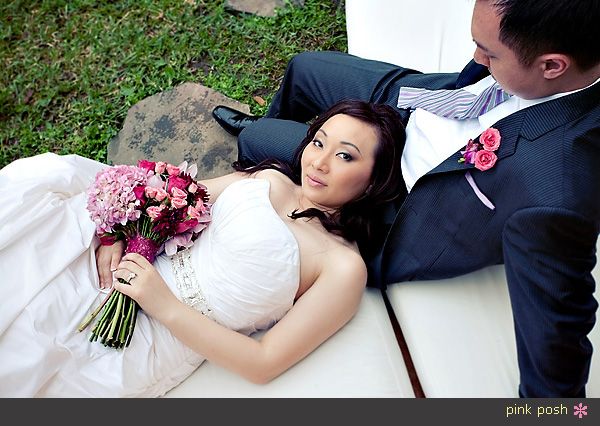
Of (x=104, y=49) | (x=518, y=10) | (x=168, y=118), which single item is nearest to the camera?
(x=518, y=10)

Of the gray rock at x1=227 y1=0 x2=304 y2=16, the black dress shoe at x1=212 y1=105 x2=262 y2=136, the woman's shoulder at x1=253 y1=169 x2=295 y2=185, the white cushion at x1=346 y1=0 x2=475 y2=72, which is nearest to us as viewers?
the woman's shoulder at x1=253 y1=169 x2=295 y2=185

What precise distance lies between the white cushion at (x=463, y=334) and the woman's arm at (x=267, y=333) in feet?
1.11

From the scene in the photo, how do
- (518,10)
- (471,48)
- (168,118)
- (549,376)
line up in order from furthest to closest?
(168,118)
(471,48)
(549,376)
(518,10)

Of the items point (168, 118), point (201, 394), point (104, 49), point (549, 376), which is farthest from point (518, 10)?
point (104, 49)

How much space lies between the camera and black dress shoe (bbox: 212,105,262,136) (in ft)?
11.5

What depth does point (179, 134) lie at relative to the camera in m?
3.62

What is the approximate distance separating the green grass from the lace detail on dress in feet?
4.87

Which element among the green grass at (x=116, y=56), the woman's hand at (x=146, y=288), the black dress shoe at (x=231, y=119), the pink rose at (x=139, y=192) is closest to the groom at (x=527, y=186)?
the woman's hand at (x=146, y=288)

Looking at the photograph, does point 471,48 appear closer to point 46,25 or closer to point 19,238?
point 19,238

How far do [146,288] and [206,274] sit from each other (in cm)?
25

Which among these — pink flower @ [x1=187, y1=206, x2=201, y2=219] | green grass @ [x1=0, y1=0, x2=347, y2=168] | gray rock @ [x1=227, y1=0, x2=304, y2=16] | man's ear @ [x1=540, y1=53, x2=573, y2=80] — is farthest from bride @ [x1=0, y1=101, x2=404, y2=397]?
gray rock @ [x1=227, y1=0, x2=304, y2=16]

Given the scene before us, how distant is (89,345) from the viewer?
87.6 inches

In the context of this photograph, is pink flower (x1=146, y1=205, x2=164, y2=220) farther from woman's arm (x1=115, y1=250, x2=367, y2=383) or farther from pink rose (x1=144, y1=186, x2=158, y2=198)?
woman's arm (x1=115, y1=250, x2=367, y2=383)

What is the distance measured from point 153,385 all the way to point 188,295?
0.37 metres
